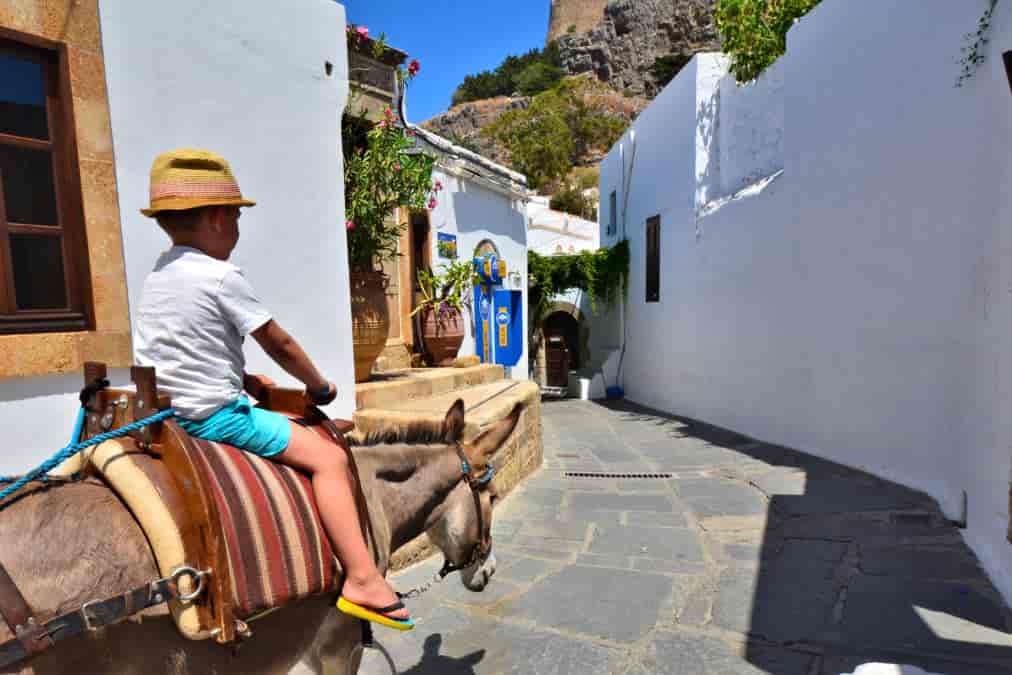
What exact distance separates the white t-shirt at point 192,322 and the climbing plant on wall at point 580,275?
1426 centimetres

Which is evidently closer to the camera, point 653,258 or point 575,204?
point 653,258

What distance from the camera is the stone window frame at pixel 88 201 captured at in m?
2.88

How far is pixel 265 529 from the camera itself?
164 centimetres

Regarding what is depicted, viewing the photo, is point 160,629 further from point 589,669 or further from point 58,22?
point 58,22

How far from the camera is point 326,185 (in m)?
4.50

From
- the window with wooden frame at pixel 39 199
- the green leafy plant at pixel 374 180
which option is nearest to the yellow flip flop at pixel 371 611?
the window with wooden frame at pixel 39 199

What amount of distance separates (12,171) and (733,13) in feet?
32.9

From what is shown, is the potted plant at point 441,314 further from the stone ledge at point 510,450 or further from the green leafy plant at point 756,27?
the green leafy plant at point 756,27

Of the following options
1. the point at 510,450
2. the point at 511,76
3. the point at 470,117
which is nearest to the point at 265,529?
the point at 510,450

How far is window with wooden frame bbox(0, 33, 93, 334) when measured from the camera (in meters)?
2.89

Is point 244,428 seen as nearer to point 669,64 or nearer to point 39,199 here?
point 39,199

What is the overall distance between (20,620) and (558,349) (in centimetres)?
1832

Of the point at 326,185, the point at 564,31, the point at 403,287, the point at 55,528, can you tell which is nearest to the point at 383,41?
the point at 326,185

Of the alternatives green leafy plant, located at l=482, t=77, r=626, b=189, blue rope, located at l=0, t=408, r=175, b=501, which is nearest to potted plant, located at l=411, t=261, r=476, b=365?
blue rope, located at l=0, t=408, r=175, b=501
